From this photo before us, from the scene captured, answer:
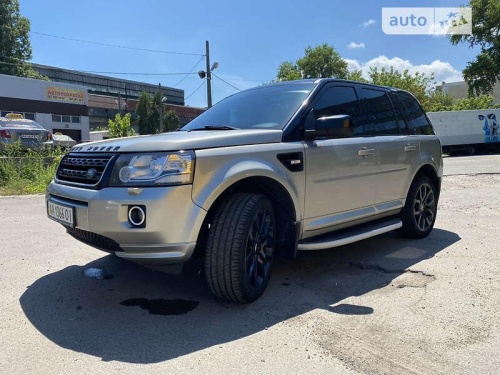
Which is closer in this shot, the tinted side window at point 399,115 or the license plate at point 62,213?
the license plate at point 62,213

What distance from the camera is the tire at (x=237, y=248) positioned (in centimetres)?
298

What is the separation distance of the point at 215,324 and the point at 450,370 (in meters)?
1.50

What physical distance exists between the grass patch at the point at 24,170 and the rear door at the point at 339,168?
781 cm

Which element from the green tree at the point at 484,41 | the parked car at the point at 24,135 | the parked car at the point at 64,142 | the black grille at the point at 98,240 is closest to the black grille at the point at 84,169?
the black grille at the point at 98,240

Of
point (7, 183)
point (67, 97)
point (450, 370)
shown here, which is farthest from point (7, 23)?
point (450, 370)

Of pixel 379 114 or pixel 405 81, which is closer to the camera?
pixel 379 114

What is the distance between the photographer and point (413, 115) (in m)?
5.38

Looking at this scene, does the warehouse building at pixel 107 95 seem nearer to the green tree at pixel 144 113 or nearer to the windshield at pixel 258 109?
the green tree at pixel 144 113

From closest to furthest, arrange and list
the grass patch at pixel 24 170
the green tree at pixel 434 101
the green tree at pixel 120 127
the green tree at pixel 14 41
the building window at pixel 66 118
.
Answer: the grass patch at pixel 24 170
the green tree at pixel 120 127
the building window at pixel 66 118
the green tree at pixel 434 101
the green tree at pixel 14 41

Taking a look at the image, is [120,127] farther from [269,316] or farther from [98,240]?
[269,316]

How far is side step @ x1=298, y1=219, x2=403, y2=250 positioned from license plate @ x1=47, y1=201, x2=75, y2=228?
1.84 meters

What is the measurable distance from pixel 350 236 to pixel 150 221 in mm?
2041

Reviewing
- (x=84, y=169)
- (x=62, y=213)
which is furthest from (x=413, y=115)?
(x=62, y=213)

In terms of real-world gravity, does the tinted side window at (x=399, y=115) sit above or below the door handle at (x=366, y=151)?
above
